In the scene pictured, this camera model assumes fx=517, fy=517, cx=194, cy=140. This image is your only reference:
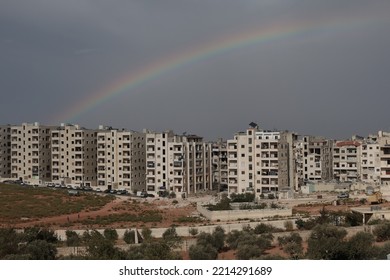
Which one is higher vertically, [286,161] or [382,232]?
[286,161]

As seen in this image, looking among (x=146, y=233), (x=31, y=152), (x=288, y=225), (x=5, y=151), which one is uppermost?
(x=5, y=151)

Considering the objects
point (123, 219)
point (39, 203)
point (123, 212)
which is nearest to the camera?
point (123, 219)

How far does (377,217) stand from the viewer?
527 inches

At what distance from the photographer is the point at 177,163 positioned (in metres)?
25.7

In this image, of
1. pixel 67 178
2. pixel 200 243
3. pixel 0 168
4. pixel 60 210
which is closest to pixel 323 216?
pixel 200 243

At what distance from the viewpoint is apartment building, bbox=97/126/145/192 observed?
27.0 m

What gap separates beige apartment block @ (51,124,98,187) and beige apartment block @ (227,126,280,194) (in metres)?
8.62

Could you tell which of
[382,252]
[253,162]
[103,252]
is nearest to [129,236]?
[103,252]

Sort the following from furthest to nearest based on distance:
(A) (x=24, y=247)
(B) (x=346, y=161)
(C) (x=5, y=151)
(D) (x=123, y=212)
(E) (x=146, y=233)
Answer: (C) (x=5, y=151)
(B) (x=346, y=161)
(D) (x=123, y=212)
(E) (x=146, y=233)
(A) (x=24, y=247)

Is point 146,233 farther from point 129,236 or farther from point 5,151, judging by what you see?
point 5,151

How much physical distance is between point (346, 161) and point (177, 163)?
1057 cm

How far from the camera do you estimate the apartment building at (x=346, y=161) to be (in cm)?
2939

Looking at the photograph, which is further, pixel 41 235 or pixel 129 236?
pixel 129 236

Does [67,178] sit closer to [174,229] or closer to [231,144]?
[231,144]
